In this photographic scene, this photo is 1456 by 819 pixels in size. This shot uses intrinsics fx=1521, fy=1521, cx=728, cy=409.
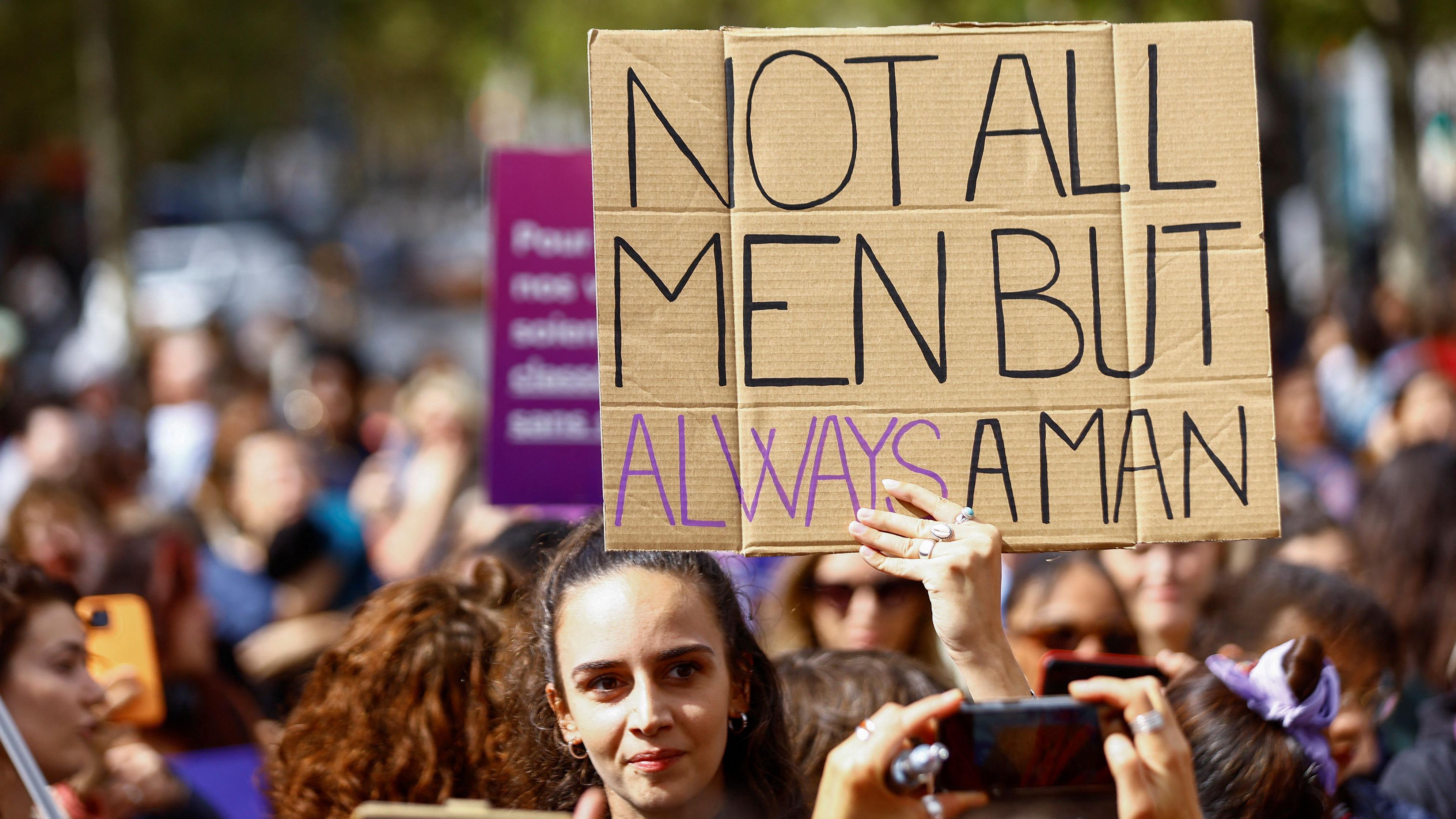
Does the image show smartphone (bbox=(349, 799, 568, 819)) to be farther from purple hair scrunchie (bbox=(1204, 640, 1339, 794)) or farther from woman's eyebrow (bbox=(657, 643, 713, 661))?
purple hair scrunchie (bbox=(1204, 640, 1339, 794))

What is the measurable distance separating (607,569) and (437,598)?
2.10 feet

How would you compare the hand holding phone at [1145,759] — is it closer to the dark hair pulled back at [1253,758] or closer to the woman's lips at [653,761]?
the dark hair pulled back at [1253,758]

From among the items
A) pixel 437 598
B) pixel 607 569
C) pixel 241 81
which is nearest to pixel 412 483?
pixel 437 598

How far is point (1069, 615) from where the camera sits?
13.5 ft

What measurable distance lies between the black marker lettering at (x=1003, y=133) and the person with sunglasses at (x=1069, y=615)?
1745 millimetres

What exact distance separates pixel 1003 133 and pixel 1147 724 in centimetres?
103

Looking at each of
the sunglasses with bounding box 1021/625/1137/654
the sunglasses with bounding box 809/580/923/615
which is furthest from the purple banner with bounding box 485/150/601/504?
the sunglasses with bounding box 1021/625/1137/654

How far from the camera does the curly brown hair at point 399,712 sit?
289cm

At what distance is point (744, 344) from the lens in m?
2.53

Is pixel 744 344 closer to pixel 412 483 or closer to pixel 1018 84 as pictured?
pixel 1018 84

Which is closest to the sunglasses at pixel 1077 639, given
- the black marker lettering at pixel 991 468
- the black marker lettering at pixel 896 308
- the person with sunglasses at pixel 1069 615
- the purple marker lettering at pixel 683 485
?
the person with sunglasses at pixel 1069 615

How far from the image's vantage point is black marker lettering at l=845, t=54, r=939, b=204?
2549 mm

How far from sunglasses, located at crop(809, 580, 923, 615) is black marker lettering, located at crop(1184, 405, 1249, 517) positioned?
1525 millimetres

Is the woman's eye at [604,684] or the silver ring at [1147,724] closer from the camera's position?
the silver ring at [1147,724]
